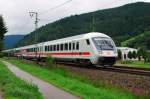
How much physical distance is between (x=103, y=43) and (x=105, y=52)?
1412 mm

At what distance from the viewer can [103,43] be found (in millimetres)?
37562

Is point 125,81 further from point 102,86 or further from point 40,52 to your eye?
point 40,52

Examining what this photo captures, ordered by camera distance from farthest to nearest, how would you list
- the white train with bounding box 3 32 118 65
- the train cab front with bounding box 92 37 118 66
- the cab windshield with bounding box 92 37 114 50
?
the cab windshield with bounding box 92 37 114 50
the white train with bounding box 3 32 118 65
the train cab front with bounding box 92 37 118 66

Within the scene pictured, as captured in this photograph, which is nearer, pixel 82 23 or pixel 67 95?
pixel 67 95

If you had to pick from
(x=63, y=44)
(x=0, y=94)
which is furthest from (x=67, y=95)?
(x=63, y=44)

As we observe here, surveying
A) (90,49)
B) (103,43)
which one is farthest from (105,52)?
(90,49)

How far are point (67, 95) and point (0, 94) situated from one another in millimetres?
2474

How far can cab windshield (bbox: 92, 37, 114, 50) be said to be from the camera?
3688 cm

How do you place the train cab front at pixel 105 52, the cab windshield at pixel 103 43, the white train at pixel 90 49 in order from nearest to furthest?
1. the train cab front at pixel 105 52
2. the white train at pixel 90 49
3. the cab windshield at pixel 103 43

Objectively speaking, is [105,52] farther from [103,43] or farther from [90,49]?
[90,49]

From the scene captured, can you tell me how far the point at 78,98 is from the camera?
1527cm

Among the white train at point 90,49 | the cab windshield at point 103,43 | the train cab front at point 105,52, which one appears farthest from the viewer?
the cab windshield at point 103,43

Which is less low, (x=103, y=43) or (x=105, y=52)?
(x=103, y=43)

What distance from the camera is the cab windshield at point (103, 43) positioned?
36875 mm
